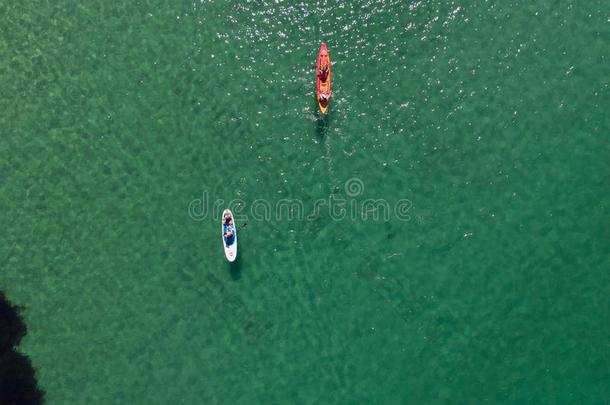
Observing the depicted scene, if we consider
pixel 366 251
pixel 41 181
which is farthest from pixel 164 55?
pixel 366 251

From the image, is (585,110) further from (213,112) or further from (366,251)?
(213,112)

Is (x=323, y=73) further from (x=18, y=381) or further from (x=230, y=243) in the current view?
(x=18, y=381)

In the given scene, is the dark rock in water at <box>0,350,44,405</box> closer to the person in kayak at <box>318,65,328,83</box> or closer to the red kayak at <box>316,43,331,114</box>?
the red kayak at <box>316,43,331,114</box>

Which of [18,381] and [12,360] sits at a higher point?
[12,360]

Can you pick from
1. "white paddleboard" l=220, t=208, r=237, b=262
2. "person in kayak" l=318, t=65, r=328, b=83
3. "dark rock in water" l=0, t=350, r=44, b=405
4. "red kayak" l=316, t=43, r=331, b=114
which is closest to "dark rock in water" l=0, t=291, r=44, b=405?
"dark rock in water" l=0, t=350, r=44, b=405

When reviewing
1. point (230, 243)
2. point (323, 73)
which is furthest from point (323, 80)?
point (230, 243)

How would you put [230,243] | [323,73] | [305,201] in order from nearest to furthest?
[230,243], [323,73], [305,201]
